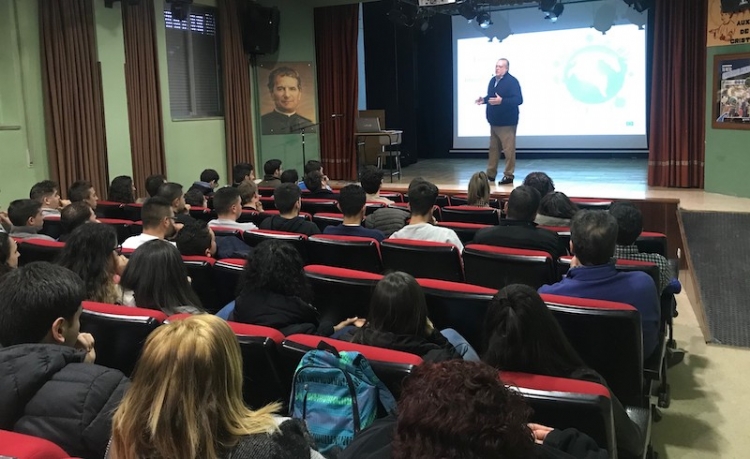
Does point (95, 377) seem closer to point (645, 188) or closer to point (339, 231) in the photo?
point (339, 231)

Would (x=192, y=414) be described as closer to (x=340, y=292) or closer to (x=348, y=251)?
(x=340, y=292)

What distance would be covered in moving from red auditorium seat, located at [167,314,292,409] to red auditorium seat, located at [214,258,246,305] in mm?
858

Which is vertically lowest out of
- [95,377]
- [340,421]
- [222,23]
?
[340,421]

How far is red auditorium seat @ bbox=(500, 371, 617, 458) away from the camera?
4.58 ft

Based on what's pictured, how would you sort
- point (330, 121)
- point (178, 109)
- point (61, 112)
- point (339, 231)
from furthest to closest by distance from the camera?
point (330, 121)
point (178, 109)
point (61, 112)
point (339, 231)

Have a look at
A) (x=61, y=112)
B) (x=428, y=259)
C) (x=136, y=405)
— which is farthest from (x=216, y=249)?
(x=61, y=112)

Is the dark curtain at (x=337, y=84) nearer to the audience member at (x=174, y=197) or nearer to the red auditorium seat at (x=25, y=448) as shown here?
the audience member at (x=174, y=197)

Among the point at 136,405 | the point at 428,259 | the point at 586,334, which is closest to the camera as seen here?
the point at 136,405

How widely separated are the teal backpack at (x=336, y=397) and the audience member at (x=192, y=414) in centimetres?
27

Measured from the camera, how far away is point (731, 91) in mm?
6566

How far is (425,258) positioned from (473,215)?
1.55 meters

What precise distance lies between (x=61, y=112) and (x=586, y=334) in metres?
6.30

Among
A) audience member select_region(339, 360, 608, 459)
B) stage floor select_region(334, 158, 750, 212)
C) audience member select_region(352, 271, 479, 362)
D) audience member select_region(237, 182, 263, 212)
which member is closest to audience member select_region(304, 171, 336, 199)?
audience member select_region(237, 182, 263, 212)

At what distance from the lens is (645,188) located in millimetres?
7328
